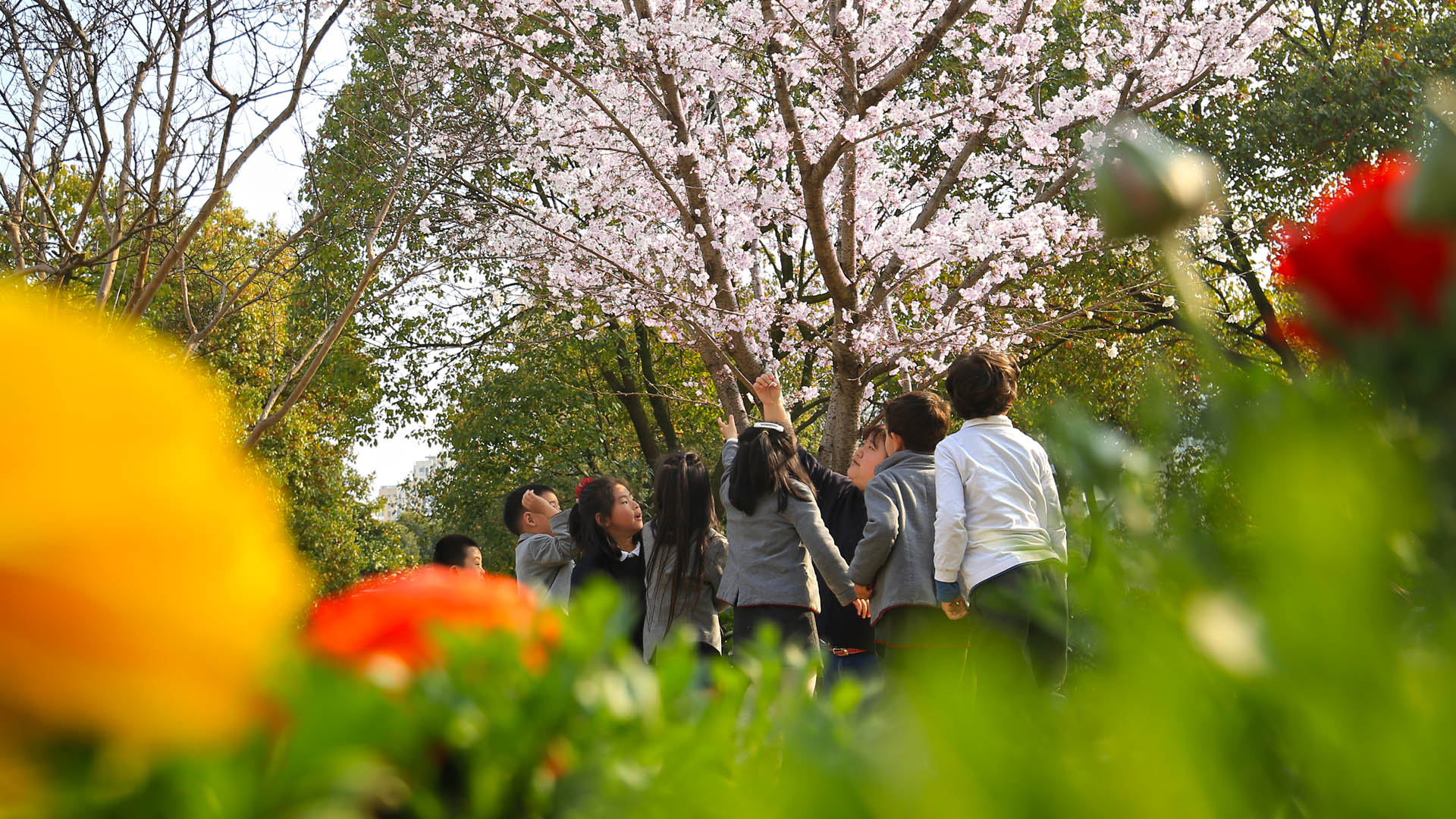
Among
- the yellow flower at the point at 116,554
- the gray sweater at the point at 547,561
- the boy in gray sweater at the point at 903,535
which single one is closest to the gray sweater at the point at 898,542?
the boy in gray sweater at the point at 903,535

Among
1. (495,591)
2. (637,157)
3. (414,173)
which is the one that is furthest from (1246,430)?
(414,173)

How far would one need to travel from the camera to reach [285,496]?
15.7 metres

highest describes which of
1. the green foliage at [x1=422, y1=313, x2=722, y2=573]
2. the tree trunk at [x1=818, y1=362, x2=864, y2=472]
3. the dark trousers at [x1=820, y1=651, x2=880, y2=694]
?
the tree trunk at [x1=818, y1=362, x2=864, y2=472]

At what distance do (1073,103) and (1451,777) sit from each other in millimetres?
8422

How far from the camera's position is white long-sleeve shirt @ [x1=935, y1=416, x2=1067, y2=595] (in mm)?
3443

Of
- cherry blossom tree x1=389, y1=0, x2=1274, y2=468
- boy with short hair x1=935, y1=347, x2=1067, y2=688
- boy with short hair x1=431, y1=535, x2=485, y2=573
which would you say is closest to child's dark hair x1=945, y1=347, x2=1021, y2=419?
boy with short hair x1=935, y1=347, x2=1067, y2=688

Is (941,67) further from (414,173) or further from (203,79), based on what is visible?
(203,79)

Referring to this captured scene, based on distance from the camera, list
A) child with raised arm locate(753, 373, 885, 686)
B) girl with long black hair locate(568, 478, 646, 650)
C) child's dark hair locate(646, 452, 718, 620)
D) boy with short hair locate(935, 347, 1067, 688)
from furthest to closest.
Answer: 1. girl with long black hair locate(568, 478, 646, 650)
2. child with raised arm locate(753, 373, 885, 686)
3. child's dark hair locate(646, 452, 718, 620)
4. boy with short hair locate(935, 347, 1067, 688)

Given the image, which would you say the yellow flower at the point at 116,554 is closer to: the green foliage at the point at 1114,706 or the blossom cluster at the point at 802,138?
the green foliage at the point at 1114,706

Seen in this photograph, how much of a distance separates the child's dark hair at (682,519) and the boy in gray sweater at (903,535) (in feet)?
2.56

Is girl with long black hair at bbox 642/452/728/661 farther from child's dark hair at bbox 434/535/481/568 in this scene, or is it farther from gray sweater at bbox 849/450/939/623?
child's dark hair at bbox 434/535/481/568

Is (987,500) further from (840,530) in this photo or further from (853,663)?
(840,530)

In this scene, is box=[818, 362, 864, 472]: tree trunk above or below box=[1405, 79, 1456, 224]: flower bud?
below

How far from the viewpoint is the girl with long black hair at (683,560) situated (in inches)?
175
